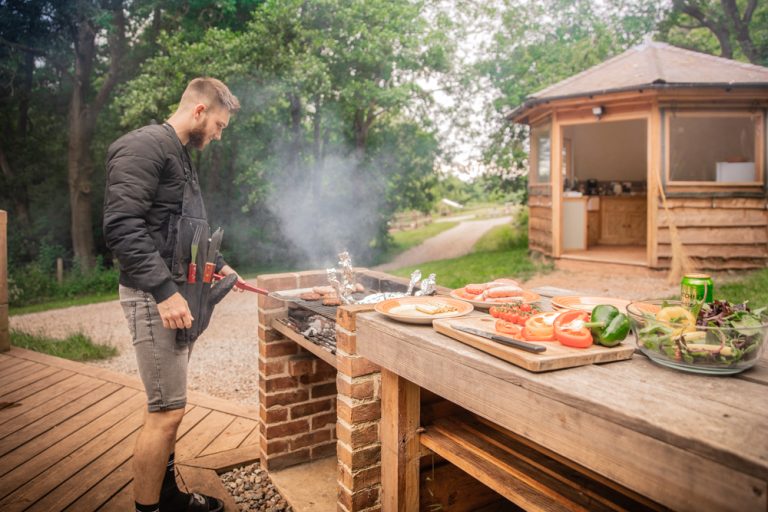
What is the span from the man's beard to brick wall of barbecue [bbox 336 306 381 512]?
1.03 meters

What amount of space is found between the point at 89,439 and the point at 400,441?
2329mm

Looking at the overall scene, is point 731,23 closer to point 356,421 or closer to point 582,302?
point 582,302

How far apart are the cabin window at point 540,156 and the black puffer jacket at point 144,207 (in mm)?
9046

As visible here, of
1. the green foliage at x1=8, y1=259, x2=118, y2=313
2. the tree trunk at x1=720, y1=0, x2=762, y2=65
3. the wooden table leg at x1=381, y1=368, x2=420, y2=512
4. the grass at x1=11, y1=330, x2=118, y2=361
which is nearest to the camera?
the wooden table leg at x1=381, y1=368, x2=420, y2=512

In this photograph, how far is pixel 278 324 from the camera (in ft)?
9.74

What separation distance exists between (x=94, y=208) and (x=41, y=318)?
8.82 m

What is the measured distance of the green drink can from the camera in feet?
4.86

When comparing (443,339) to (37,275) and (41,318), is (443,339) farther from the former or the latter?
(37,275)

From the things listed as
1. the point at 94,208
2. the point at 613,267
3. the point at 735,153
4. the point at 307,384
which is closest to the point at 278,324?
the point at 307,384

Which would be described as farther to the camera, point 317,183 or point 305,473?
point 317,183

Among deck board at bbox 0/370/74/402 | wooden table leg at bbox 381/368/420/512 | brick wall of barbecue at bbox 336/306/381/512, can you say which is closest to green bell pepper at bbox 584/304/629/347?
wooden table leg at bbox 381/368/420/512

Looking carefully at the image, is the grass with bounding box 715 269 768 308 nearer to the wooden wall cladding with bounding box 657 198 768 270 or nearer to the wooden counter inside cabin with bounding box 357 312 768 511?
the wooden wall cladding with bounding box 657 198 768 270

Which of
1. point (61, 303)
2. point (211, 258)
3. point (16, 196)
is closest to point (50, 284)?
point (61, 303)

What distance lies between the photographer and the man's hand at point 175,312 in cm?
215
